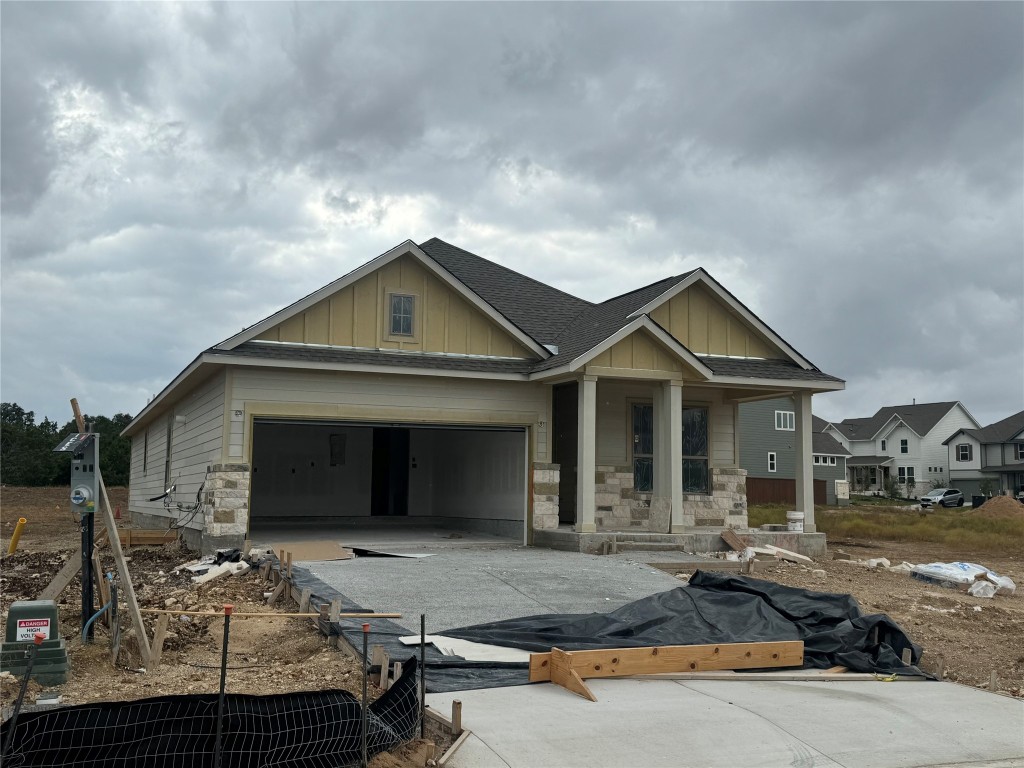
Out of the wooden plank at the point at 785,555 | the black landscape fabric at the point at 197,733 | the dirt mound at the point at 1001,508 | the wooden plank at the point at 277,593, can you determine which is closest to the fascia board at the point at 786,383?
the wooden plank at the point at 785,555

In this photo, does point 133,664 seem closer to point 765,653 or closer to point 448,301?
point 765,653

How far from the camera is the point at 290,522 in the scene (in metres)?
24.2

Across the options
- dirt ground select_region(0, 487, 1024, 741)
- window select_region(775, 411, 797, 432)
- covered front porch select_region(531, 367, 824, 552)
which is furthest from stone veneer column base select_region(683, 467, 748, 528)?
window select_region(775, 411, 797, 432)

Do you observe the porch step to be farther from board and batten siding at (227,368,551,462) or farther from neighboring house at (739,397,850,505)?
neighboring house at (739,397,850,505)

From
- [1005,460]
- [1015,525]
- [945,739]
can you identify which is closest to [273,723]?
[945,739]

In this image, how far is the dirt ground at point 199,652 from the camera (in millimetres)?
7250

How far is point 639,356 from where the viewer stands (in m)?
17.2

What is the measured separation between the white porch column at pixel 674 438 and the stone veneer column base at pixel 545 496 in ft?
7.04

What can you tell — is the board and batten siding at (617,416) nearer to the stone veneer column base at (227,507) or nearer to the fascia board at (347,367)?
the fascia board at (347,367)

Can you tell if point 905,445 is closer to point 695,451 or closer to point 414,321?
point 695,451

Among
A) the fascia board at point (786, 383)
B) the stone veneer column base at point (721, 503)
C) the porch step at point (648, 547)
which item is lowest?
the porch step at point (648, 547)

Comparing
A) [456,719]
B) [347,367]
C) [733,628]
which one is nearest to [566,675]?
[456,719]

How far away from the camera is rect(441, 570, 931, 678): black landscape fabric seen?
8711 millimetres

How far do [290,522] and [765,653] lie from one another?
17.7m
